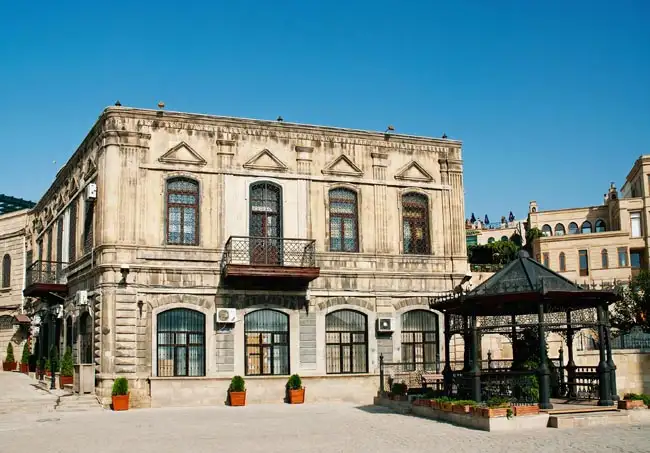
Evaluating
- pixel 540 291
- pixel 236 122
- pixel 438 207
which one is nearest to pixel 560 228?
pixel 438 207

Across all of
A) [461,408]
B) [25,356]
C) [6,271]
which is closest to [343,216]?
[461,408]

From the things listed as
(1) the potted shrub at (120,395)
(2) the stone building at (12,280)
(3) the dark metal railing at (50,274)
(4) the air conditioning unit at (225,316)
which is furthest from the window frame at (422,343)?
(2) the stone building at (12,280)

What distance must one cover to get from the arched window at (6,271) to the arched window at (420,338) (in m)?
24.8

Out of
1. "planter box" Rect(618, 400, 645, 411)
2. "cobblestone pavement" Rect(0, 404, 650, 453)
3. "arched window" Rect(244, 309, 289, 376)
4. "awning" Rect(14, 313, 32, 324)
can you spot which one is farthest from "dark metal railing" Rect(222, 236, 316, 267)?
"awning" Rect(14, 313, 32, 324)

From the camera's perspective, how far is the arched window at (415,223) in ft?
90.1

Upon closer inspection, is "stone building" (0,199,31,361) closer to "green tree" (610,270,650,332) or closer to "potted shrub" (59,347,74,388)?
"potted shrub" (59,347,74,388)

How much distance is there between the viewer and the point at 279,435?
1636 cm

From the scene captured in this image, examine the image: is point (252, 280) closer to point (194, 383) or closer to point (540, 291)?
point (194, 383)

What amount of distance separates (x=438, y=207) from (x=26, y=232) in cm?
2248

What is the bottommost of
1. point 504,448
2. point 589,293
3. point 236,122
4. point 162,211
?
point 504,448

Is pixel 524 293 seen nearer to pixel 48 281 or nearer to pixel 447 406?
pixel 447 406

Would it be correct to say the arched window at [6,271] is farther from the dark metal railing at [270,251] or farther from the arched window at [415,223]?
the arched window at [415,223]

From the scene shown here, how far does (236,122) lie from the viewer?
2562 cm

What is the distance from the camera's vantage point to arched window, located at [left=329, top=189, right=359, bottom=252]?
26.5 m
